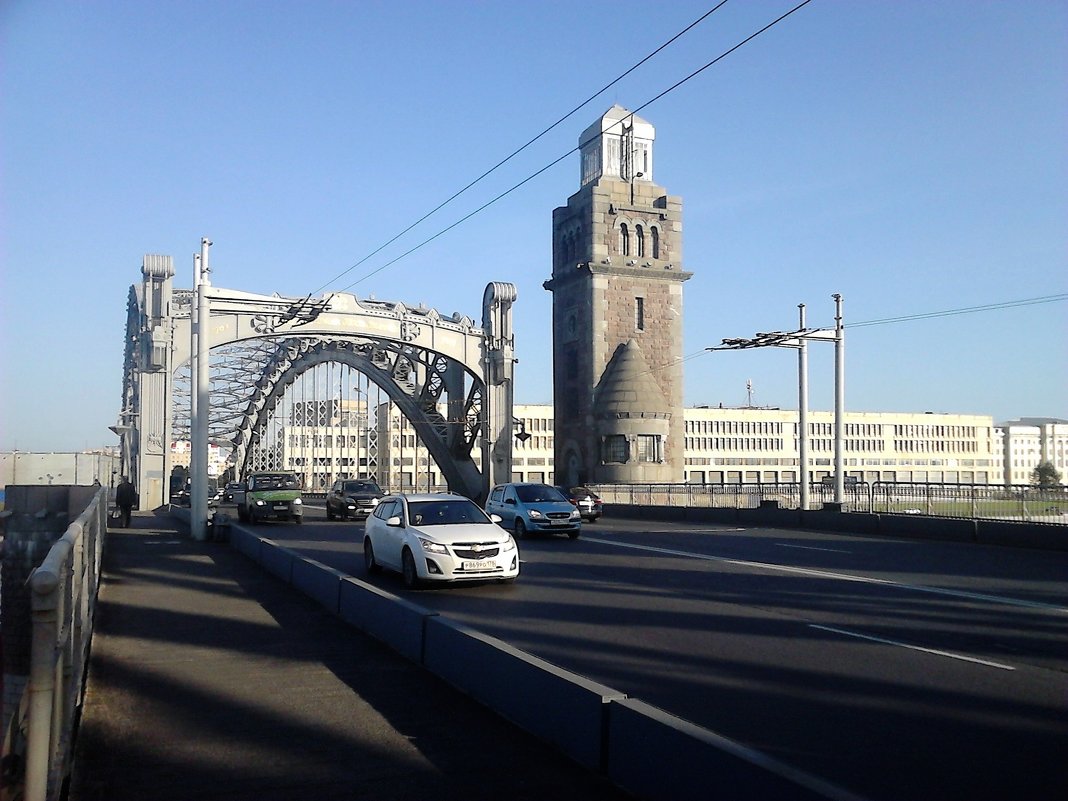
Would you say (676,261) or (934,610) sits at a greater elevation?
(676,261)

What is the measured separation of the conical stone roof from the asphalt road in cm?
4631

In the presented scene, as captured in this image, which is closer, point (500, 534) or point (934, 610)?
point (934, 610)

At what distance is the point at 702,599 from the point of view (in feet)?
49.0

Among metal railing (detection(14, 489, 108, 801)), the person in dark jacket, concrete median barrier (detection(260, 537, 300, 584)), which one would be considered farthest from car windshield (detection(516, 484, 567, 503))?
metal railing (detection(14, 489, 108, 801))

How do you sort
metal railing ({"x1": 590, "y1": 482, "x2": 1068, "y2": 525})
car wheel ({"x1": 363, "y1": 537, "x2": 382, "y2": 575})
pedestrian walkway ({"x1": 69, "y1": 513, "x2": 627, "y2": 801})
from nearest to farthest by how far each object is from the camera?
pedestrian walkway ({"x1": 69, "y1": 513, "x2": 627, "y2": 801}) → car wheel ({"x1": 363, "y1": 537, "x2": 382, "y2": 575}) → metal railing ({"x1": 590, "y1": 482, "x2": 1068, "y2": 525})

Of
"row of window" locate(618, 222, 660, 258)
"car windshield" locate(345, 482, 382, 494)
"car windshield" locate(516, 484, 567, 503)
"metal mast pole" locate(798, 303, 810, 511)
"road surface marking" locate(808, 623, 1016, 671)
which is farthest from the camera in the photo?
"row of window" locate(618, 222, 660, 258)

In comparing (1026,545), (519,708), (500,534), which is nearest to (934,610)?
(500,534)

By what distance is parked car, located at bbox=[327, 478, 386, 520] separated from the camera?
40812 millimetres

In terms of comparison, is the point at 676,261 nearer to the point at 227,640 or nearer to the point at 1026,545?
the point at 1026,545

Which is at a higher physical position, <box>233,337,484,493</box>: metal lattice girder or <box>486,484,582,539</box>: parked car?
<box>233,337,484,493</box>: metal lattice girder

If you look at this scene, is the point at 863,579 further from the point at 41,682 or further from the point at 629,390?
the point at 629,390

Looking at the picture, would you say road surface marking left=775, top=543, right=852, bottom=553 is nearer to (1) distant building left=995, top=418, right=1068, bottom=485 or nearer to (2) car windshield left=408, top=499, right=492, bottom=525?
(2) car windshield left=408, top=499, right=492, bottom=525

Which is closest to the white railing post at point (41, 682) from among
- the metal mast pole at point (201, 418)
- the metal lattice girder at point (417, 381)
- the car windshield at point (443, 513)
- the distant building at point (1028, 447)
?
the car windshield at point (443, 513)

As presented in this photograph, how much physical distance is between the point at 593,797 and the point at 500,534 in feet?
34.8
